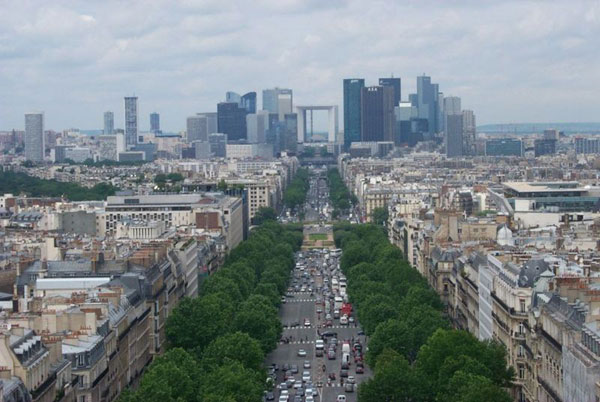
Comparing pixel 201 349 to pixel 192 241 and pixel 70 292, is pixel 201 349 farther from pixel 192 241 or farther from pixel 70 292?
pixel 192 241

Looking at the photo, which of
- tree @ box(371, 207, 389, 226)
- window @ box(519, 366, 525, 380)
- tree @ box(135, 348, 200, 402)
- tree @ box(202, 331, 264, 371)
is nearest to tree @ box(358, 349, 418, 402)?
window @ box(519, 366, 525, 380)

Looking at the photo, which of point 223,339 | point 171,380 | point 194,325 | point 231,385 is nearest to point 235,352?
point 223,339

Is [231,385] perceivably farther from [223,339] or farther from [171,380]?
[223,339]

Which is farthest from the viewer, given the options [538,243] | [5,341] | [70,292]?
[538,243]

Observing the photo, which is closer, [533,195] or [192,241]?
[192,241]

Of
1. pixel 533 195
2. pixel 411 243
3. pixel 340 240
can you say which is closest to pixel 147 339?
pixel 411 243

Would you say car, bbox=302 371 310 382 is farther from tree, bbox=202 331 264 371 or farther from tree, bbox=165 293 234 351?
tree, bbox=165 293 234 351

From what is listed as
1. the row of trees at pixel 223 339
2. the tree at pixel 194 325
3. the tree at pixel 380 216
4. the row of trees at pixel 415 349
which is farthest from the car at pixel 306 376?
the tree at pixel 380 216
